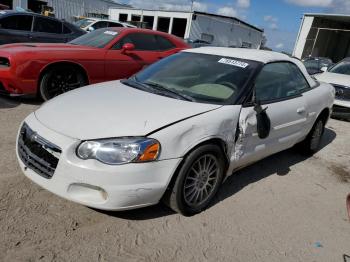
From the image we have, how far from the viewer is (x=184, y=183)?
9.93ft

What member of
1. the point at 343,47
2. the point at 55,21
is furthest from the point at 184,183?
the point at 343,47

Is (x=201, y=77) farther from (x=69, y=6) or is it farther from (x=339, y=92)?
(x=69, y=6)

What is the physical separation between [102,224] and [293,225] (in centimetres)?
177

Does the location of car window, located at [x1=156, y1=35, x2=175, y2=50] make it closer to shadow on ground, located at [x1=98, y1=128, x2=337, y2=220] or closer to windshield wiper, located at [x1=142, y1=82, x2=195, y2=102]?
shadow on ground, located at [x1=98, y1=128, x2=337, y2=220]

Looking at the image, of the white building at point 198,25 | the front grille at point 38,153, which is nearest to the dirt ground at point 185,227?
the front grille at point 38,153

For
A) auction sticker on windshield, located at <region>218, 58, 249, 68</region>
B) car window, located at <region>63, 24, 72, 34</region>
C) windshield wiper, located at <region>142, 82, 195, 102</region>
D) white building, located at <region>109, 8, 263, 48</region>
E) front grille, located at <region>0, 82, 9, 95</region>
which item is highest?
auction sticker on windshield, located at <region>218, 58, 249, 68</region>

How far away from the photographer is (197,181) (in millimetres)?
3211

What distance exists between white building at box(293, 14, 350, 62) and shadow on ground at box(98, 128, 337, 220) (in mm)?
25414

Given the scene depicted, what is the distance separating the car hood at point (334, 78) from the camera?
8016mm

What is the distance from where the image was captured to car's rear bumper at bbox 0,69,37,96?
576 cm

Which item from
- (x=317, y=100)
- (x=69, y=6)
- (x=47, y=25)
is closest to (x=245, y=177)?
(x=317, y=100)

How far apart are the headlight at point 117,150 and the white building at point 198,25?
34.7m

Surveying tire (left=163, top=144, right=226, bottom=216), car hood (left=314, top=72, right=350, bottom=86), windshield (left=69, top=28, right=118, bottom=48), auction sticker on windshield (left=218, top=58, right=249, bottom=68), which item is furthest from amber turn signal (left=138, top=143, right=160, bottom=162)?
car hood (left=314, top=72, right=350, bottom=86)

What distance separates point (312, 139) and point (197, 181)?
2653 mm
